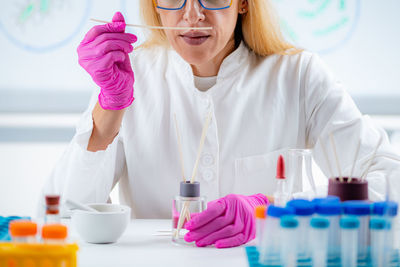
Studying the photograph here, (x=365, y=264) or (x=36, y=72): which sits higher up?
(x=36, y=72)

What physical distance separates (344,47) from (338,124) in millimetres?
1385

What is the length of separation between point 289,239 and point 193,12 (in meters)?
0.94

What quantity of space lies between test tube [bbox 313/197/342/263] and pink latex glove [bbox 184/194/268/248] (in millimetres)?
293

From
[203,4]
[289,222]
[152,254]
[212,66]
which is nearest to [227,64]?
[212,66]

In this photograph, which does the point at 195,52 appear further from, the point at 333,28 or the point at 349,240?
the point at 333,28

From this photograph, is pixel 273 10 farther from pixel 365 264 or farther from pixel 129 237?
pixel 365 264

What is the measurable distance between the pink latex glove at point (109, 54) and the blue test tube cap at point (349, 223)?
34.1 inches

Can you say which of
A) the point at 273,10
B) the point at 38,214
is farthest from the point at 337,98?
the point at 38,214

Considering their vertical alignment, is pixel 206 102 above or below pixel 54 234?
above

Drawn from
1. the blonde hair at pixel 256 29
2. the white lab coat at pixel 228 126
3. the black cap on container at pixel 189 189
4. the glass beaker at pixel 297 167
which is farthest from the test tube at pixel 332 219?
the blonde hair at pixel 256 29

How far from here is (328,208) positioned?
0.99 m

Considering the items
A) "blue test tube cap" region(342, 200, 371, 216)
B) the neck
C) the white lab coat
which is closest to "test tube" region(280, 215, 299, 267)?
"blue test tube cap" region(342, 200, 371, 216)

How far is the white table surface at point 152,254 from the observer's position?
1.12 metres

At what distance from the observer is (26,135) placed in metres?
3.19
